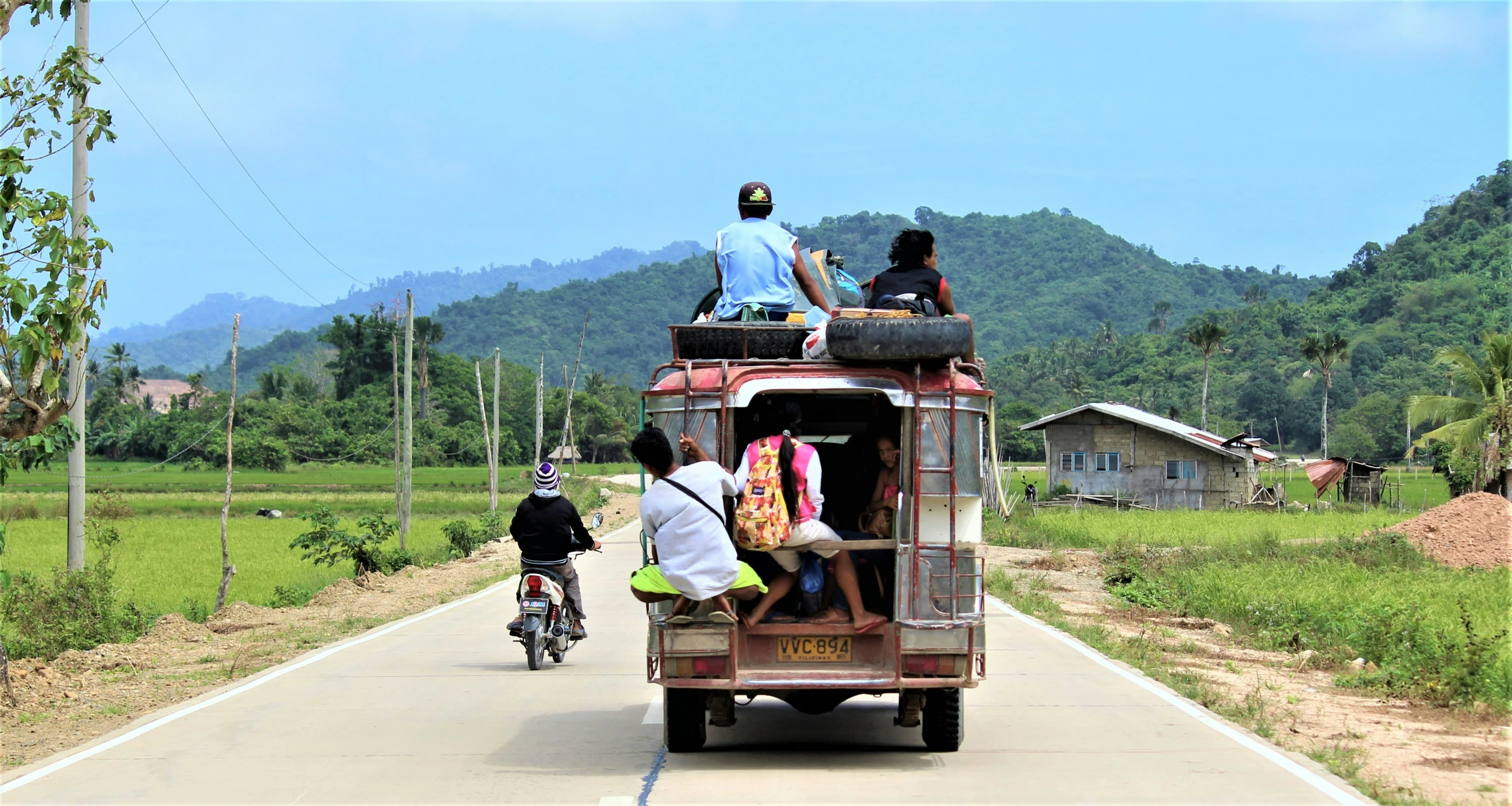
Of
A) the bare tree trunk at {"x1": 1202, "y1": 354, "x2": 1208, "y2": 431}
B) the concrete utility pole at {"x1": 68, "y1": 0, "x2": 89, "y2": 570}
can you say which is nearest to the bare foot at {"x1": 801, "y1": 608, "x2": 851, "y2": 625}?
the concrete utility pole at {"x1": 68, "y1": 0, "x2": 89, "y2": 570}

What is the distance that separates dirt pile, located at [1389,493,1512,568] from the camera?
26766 mm

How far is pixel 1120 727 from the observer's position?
9477mm

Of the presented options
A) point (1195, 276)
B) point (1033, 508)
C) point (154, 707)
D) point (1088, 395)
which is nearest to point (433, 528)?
point (1033, 508)

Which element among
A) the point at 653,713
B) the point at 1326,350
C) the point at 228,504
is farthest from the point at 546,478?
the point at 1326,350

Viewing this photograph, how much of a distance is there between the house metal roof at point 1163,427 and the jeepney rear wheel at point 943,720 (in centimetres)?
4372

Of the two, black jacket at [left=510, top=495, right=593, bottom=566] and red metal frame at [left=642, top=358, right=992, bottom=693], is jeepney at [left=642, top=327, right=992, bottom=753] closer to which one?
red metal frame at [left=642, top=358, right=992, bottom=693]

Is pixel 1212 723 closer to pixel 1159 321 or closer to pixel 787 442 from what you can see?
pixel 787 442

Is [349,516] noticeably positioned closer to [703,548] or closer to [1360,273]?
[703,548]

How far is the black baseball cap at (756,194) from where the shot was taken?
9.54 m

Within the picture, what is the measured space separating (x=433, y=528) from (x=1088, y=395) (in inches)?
2758

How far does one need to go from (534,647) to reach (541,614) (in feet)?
1.05

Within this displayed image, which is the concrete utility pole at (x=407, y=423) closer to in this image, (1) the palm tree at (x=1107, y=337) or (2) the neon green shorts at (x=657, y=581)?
(2) the neon green shorts at (x=657, y=581)

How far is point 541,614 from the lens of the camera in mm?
12734

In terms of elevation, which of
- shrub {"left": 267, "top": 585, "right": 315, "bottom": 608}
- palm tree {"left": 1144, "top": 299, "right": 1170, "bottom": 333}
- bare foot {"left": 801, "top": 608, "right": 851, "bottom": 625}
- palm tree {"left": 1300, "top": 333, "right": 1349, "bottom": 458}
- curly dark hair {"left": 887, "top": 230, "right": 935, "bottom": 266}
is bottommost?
shrub {"left": 267, "top": 585, "right": 315, "bottom": 608}
